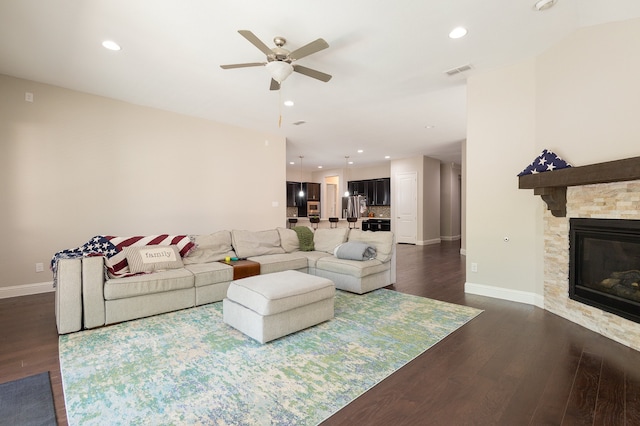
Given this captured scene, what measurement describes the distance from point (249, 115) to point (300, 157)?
4414mm

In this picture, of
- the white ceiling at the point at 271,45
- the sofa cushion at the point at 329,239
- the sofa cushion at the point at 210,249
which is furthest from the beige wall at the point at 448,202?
the sofa cushion at the point at 210,249

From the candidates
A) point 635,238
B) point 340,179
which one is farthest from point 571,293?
point 340,179

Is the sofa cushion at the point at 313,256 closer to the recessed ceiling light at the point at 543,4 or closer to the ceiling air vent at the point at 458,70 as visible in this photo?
the ceiling air vent at the point at 458,70

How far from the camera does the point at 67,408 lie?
5.81ft

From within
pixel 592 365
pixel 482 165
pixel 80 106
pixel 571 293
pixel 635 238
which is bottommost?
pixel 592 365

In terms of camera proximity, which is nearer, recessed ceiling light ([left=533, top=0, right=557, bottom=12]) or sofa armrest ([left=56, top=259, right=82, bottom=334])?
recessed ceiling light ([left=533, top=0, right=557, bottom=12])

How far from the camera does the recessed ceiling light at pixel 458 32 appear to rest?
289 cm

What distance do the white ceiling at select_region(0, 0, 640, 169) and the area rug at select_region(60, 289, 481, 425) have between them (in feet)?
9.64

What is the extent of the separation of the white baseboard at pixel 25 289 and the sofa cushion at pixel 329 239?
152 inches

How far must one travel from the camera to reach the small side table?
4.00 m

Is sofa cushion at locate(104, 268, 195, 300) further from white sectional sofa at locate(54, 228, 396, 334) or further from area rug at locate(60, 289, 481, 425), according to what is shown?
area rug at locate(60, 289, 481, 425)

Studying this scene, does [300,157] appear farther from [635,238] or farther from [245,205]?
[635,238]

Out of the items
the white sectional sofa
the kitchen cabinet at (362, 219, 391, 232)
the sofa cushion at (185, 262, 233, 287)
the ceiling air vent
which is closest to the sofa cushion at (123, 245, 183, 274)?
the white sectional sofa

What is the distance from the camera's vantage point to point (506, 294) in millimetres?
3838
